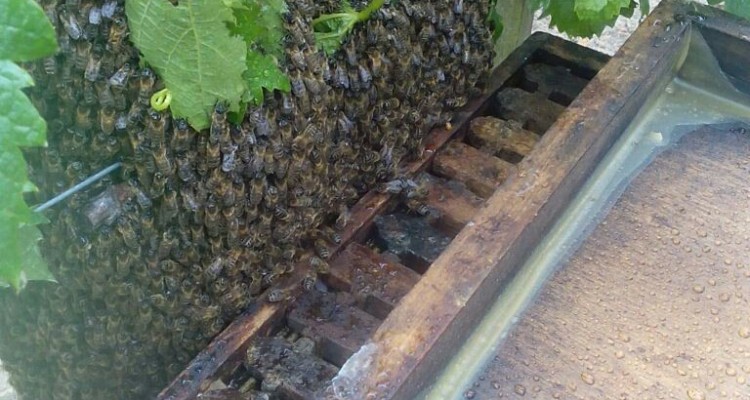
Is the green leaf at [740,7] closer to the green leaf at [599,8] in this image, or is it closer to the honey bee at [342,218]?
the green leaf at [599,8]

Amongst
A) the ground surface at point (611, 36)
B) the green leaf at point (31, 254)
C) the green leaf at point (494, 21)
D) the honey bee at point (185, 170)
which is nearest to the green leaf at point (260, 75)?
the honey bee at point (185, 170)

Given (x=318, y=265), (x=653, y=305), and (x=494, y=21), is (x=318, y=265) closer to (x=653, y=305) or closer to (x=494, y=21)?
(x=653, y=305)

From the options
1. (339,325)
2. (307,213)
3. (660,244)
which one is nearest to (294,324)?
(339,325)

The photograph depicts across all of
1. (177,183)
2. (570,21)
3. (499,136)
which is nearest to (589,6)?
(570,21)

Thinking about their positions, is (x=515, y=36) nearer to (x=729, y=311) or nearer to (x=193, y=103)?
(x=729, y=311)

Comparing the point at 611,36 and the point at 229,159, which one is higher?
the point at 229,159

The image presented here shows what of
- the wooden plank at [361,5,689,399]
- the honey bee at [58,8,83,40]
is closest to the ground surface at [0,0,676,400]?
the wooden plank at [361,5,689,399]

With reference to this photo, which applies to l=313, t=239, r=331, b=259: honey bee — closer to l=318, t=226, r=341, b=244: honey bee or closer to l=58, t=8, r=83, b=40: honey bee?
l=318, t=226, r=341, b=244: honey bee
